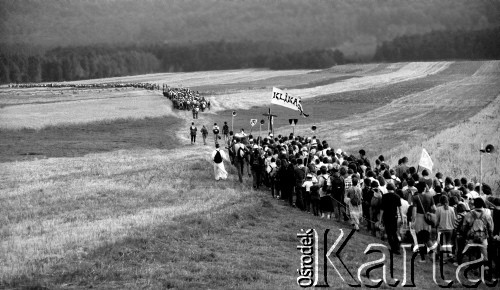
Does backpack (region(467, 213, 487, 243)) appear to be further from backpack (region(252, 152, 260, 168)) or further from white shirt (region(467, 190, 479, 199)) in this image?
backpack (region(252, 152, 260, 168))

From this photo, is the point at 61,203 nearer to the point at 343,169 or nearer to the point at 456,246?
the point at 343,169

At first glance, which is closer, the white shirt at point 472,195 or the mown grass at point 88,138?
the white shirt at point 472,195

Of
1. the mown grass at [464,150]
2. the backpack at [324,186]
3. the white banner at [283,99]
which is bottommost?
the mown grass at [464,150]

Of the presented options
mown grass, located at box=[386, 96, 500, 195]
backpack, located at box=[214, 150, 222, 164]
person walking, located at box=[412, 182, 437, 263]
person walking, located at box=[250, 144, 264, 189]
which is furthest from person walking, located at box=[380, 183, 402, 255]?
backpack, located at box=[214, 150, 222, 164]

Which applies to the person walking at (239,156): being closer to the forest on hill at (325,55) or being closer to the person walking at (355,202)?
the person walking at (355,202)

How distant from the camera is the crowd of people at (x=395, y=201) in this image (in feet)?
52.5

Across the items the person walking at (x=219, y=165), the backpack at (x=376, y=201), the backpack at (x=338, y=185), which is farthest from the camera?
the person walking at (x=219, y=165)

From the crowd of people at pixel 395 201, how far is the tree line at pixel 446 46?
313 ft

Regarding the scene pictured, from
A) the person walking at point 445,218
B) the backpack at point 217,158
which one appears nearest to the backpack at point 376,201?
the person walking at point 445,218

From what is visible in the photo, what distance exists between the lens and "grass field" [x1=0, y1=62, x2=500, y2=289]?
1479cm

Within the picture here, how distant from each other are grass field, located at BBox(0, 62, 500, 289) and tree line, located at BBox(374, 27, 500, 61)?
37420 millimetres

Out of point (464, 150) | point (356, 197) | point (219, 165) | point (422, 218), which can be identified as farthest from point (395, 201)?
point (464, 150)

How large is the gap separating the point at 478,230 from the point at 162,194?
13870 mm

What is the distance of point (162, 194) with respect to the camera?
2609cm
